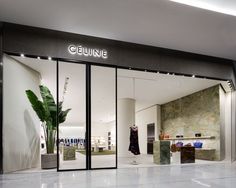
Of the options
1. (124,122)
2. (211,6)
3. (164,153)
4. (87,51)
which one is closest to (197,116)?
(124,122)

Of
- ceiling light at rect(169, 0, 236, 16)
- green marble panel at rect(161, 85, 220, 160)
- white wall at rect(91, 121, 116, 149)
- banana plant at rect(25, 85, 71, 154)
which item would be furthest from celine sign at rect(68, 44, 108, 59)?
green marble panel at rect(161, 85, 220, 160)

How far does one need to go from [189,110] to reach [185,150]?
442 centimetres

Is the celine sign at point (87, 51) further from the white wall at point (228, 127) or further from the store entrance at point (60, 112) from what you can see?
the white wall at point (228, 127)

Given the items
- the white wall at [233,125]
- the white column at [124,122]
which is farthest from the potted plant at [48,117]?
the white wall at [233,125]

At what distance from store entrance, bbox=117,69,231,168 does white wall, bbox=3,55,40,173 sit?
323cm

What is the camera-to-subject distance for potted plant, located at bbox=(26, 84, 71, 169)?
26.4ft

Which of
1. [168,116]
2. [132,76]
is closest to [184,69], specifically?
[132,76]

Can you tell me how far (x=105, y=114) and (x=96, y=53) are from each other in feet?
8.89

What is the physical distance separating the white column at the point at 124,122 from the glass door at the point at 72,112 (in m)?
6.76

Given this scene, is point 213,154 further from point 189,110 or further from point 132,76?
point 132,76

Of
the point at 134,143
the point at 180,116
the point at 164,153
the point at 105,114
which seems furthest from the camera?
the point at 180,116

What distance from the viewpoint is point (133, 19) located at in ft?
22.5

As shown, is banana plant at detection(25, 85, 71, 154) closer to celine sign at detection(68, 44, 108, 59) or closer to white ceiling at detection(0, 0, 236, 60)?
celine sign at detection(68, 44, 108, 59)

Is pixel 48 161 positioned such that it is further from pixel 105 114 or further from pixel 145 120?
pixel 145 120
